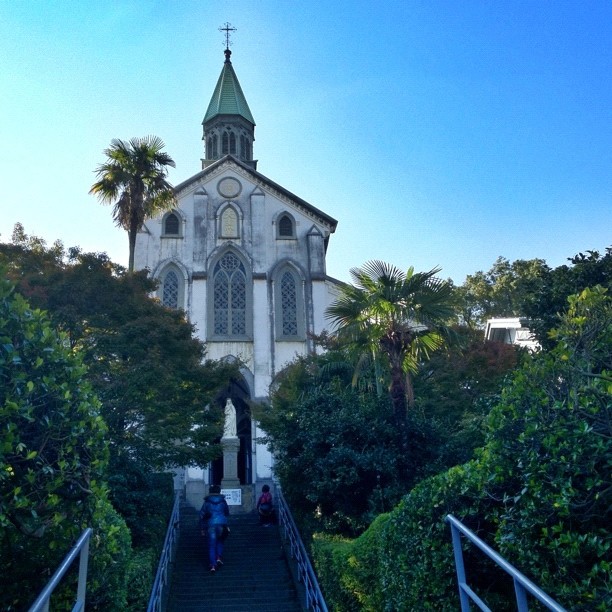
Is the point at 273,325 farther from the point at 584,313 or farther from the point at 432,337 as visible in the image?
the point at 584,313

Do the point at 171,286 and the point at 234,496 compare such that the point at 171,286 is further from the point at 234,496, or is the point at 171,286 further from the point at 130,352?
the point at 130,352

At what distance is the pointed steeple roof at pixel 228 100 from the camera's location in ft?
125

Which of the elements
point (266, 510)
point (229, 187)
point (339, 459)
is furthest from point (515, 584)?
point (229, 187)

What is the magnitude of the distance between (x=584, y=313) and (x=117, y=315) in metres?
12.1

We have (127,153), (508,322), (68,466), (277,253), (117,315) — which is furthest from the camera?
(277,253)

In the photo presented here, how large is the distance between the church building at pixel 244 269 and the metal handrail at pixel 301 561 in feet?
33.4

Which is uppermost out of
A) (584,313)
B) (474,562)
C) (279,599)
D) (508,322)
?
(508,322)

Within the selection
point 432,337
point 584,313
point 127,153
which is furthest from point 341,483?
point 127,153

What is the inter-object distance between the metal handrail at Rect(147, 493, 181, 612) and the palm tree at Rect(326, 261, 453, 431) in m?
5.22

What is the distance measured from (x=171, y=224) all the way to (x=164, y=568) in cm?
1921

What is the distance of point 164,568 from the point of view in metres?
13.1

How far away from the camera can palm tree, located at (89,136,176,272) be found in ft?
73.8

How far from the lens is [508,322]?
92.4 ft

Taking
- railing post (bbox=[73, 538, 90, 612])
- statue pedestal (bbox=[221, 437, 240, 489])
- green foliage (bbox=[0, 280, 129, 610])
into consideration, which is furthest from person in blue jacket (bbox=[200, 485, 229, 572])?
railing post (bbox=[73, 538, 90, 612])
